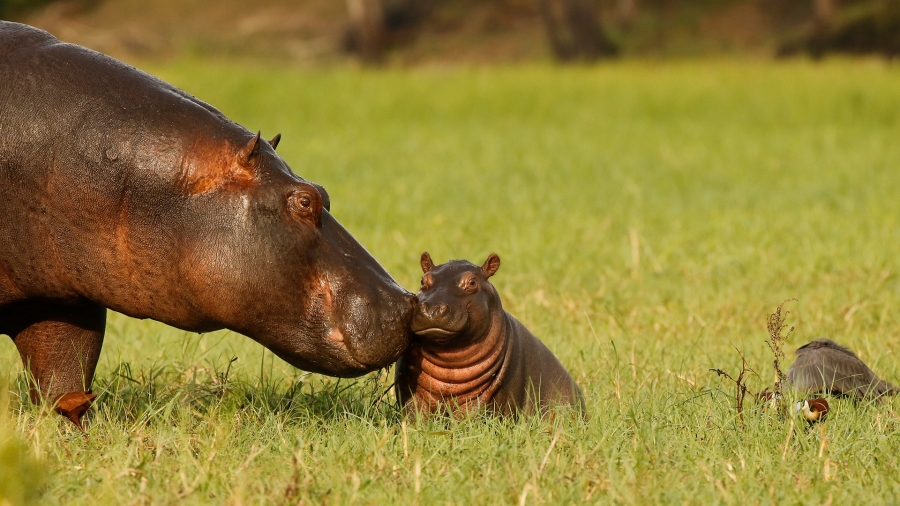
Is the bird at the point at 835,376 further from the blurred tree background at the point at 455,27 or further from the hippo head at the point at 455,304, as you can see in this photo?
the blurred tree background at the point at 455,27

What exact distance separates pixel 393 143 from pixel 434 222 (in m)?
6.91

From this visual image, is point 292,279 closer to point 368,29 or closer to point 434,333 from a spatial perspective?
point 434,333

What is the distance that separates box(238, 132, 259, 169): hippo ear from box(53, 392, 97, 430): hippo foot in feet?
3.48

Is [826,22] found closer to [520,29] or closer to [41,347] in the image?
[520,29]

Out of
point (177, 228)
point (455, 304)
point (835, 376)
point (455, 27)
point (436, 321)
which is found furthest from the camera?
point (455, 27)

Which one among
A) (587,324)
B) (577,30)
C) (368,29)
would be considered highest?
(577,30)

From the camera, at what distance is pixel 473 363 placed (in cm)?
432

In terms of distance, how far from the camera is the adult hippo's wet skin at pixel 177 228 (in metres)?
3.68

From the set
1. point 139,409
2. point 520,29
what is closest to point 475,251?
point 139,409

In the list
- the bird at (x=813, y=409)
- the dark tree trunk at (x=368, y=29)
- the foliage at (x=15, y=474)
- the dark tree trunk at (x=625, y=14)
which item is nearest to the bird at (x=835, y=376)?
the bird at (x=813, y=409)

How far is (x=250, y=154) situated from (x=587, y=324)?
324 cm

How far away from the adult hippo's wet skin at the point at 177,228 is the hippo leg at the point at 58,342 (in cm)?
36

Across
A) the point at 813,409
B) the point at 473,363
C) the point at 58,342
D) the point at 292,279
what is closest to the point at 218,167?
the point at 292,279

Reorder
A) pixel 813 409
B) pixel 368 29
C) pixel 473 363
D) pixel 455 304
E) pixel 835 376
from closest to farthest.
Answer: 1. pixel 455 304
2. pixel 813 409
3. pixel 473 363
4. pixel 835 376
5. pixel 368 29
